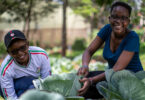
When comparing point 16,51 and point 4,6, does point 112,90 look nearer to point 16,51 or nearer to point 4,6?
point 16,51

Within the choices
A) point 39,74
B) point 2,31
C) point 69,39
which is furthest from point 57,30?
point 39,74

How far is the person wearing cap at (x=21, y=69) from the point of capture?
248 centimetres

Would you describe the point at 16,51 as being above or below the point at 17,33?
below

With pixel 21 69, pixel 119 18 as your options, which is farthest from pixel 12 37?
pixel 119 18

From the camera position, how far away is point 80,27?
28.8 meters

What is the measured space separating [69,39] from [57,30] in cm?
191

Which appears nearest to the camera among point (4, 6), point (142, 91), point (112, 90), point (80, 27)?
point (142, 91)

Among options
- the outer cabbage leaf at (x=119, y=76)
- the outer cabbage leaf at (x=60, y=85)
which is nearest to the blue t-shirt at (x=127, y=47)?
the outer cabbage leaf at (x=119, y=76)

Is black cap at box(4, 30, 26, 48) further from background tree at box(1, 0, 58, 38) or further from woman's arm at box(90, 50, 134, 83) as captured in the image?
background tree at box(1, 0, 58, 38)

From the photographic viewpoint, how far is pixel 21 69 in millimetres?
2684

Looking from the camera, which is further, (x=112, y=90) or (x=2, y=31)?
(x=2, y=31)

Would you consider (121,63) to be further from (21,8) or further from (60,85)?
(21,8)

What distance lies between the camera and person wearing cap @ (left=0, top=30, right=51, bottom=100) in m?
2.48

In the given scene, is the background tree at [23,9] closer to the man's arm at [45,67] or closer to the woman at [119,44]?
the man's arm at [45,67]
